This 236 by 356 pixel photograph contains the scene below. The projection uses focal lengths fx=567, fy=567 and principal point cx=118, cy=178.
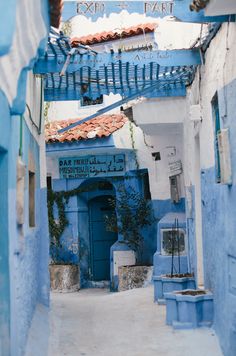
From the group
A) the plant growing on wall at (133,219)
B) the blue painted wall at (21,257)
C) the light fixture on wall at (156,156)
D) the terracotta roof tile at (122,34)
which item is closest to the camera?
the blue painted wall at (21,257)

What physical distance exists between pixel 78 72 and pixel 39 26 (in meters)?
3.38

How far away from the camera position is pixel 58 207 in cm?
1602

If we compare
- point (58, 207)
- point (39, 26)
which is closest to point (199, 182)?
point (39, 26)

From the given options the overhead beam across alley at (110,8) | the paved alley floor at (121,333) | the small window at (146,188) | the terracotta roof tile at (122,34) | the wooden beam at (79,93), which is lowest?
the paved alley floor at (121,333)

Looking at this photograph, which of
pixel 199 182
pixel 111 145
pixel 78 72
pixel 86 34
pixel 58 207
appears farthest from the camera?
pixel 86 34

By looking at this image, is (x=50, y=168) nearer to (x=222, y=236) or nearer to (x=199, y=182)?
(x=199, y=182)

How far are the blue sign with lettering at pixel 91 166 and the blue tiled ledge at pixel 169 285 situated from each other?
5.28 m

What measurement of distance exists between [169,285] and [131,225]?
423 centimetres

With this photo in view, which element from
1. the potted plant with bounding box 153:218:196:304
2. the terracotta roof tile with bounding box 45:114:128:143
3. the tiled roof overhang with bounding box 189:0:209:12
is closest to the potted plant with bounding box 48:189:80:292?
the terracotta roof tile with bounding box 45:114:128:143

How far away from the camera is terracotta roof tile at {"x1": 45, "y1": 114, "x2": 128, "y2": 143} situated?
14516mm

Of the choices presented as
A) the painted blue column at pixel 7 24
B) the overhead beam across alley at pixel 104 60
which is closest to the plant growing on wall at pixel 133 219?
the overhead beam across alley at pixel 104 60

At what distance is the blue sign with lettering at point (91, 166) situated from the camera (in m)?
15.4

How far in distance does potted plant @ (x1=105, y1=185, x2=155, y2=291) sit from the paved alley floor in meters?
2.05

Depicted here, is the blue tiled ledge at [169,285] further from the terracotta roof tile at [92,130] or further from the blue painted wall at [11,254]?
the terracotta roof tile at [92,130]
